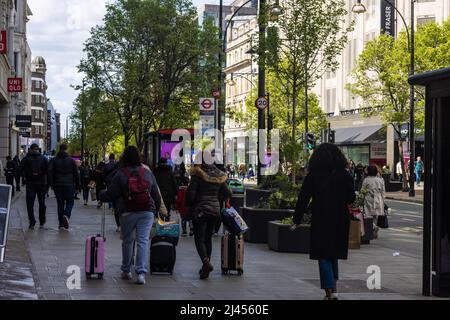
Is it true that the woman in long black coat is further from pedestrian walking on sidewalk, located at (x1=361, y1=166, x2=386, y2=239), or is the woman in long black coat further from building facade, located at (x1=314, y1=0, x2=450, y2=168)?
building facade, located at (x1=314, y1=0, x2=450, y2=168)

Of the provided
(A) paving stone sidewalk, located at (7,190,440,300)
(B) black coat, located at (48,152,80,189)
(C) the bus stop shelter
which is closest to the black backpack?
(B) black coat, located at (48,152,80,189)

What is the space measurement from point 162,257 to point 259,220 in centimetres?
558

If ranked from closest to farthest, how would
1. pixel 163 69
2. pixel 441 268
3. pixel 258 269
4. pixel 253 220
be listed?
pixel 441 268 < pixel 258 269 < pixel 253 220 < pixel 163 69

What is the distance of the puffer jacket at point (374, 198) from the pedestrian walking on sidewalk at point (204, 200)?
684 centimetres

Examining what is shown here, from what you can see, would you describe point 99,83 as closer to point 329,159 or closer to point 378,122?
point 378,122

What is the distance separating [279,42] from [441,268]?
21231mm

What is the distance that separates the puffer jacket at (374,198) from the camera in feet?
59.7

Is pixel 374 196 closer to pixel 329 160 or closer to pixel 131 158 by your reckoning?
pixel 131 158

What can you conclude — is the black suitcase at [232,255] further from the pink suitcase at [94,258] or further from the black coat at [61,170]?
the black coat at [61,170]

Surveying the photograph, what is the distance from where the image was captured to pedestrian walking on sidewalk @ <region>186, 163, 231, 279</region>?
11.8m

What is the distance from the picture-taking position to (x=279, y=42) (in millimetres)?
30797

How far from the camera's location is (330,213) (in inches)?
375
